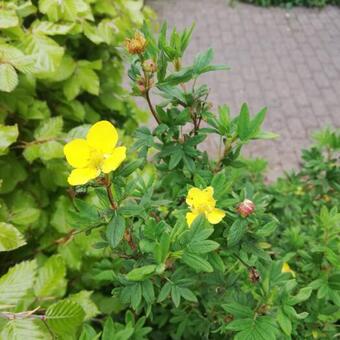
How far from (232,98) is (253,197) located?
333 centimetres

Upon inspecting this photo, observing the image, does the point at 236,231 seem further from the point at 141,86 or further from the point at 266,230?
the point at 141,86

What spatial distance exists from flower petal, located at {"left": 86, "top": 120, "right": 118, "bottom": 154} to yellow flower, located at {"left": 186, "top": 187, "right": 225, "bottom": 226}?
224 mm

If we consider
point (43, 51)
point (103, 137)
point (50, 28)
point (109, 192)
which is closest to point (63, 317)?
point (109, 192)

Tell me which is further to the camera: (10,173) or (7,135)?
(10,173)

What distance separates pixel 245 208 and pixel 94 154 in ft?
1.21

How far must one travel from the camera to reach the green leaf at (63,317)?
1.10 m

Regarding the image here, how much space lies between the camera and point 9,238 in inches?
49.3

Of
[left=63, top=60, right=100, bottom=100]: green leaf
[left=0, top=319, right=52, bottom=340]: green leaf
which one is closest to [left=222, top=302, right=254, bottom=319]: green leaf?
[left=0, top=319, right=52, bottom=340]: green leaf

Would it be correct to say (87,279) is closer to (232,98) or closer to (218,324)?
(218,324)

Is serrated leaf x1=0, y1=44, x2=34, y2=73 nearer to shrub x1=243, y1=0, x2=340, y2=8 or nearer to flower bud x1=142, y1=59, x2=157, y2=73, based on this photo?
flower bud x1=142, y1=59, x2=157, y2=73

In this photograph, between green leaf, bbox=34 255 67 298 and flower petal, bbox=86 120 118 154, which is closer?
flower petal, bbox=86 120 118 154

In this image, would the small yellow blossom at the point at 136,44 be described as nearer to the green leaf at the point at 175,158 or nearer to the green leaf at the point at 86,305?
the green leaf at the point at 175,158

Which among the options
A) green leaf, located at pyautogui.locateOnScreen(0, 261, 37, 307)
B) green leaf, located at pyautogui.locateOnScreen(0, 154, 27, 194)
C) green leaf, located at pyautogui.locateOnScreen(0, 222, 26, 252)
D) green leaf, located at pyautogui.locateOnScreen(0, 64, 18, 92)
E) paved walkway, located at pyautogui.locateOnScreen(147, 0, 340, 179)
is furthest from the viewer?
paved walkway, located at pyautogui.locateOnScreen(147, 0, 340, 179)

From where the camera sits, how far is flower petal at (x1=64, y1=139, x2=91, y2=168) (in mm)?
937
